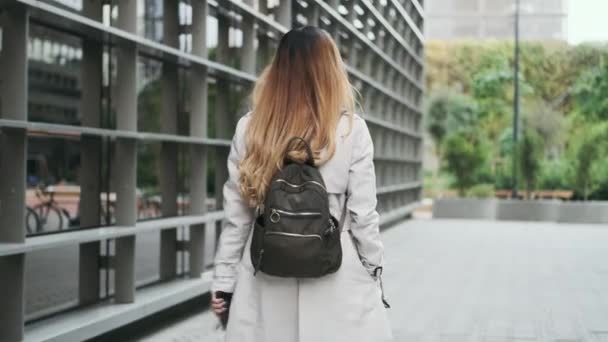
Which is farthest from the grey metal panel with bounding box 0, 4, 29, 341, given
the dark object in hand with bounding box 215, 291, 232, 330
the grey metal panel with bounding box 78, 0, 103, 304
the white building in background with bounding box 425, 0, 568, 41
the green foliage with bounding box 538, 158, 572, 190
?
the white building in background with bounding box 425, 0, 568, 41

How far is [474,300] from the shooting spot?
8.08 meters

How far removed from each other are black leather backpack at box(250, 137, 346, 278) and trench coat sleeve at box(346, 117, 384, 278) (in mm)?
153

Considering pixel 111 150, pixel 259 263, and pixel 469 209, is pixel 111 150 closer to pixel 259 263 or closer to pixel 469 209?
pixel 259 263

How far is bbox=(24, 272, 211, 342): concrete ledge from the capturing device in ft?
16.0

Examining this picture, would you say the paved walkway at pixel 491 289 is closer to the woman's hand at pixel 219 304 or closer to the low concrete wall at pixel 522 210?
the woman's hand at pixel 219 304

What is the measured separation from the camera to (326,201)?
9.52 feet

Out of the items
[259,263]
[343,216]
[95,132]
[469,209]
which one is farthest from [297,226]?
→ [469,209]

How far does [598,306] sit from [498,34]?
68493 millimetres

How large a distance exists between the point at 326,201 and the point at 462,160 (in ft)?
64.5

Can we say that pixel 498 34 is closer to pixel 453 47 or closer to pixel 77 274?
pixel 453 47


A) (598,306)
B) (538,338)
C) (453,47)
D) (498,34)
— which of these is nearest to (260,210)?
(538,338)

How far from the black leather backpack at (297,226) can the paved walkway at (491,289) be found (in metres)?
Result: 3.29

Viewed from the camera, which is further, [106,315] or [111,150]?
[111,150]

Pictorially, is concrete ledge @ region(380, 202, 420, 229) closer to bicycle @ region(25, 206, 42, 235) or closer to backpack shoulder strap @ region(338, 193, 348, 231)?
bicycle @ region(25, 206, 42, 235)
